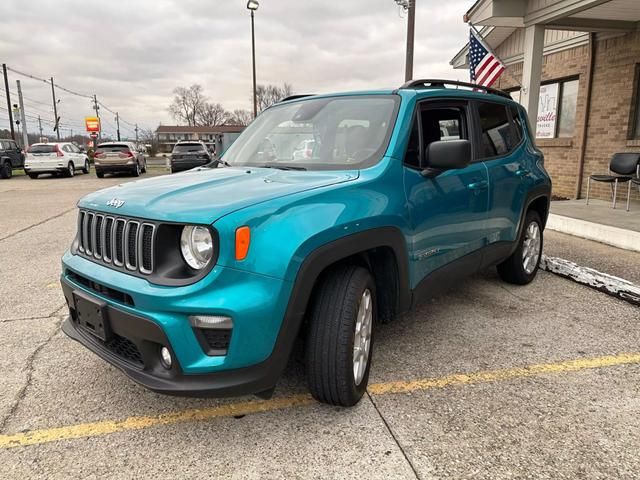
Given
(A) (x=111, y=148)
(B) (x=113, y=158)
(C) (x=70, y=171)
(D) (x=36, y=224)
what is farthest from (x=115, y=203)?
(C) (x=70, y=171)

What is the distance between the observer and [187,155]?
21562mm

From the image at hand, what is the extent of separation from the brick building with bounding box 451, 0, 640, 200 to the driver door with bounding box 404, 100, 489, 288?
5.09 m

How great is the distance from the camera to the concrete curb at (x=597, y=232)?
6449 mm

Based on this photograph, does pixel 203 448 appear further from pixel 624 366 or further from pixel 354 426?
pixel 624 366

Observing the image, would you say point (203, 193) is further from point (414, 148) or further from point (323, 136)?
point (414, 148)

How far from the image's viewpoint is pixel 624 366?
10.6 feet

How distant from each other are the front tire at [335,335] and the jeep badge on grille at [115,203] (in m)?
1.12

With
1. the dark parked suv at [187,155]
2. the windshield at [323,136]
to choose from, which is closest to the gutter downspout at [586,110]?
the windshield at [323,136]

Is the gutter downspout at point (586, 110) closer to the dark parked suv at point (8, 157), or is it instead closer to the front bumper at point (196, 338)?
the front bumper at point (196, 338)

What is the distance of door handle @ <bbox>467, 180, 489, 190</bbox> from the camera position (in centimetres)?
359

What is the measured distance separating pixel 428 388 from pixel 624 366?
4.59ft

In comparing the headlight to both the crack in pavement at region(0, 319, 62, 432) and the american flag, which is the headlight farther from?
the american flag

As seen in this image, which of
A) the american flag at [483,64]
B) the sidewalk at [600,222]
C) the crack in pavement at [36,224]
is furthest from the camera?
the american flag at [483,64]

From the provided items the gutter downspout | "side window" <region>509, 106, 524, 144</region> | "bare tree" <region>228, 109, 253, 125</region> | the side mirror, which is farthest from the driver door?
"bare tree" <region>228, 109, 253, 125</region>
